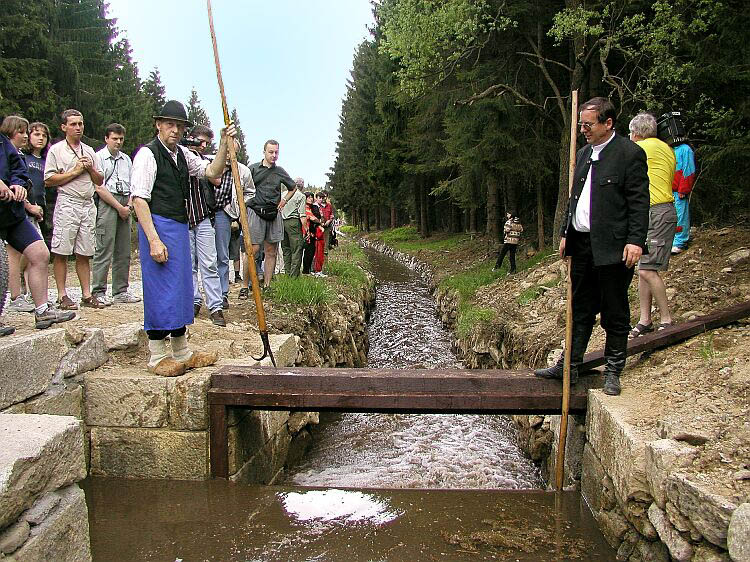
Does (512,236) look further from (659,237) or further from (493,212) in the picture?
(659,237)

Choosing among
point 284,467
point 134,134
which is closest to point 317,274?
point 284,467

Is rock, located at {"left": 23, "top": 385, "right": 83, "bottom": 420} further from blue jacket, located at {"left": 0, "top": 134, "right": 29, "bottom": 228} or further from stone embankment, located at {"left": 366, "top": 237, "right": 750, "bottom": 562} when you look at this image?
stone embankment, located at {"left": 366, "top": 237, "right": 750, "bottom": 562}

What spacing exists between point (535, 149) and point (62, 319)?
12.5m

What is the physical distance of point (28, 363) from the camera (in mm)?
3846

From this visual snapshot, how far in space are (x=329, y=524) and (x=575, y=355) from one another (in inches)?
88.3

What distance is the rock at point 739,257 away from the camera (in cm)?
717

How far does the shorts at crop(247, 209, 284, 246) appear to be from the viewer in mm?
8148

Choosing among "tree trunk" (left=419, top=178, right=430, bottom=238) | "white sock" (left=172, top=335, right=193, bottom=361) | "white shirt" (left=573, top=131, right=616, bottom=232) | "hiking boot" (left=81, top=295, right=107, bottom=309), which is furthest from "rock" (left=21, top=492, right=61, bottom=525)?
"tree trunk" (left=419, top=178, right=430, bottom=238)

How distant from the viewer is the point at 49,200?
19.0 meters

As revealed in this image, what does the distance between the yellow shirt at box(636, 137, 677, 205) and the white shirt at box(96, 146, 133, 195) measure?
543 cm

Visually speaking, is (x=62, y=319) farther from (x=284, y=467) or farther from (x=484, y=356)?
Answer: (x=484, y=356)

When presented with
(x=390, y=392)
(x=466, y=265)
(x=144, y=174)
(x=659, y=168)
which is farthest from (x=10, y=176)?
(x=466, y=265)

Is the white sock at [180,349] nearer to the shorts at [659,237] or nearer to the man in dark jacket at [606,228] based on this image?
the man in dark jacket at [606,228]

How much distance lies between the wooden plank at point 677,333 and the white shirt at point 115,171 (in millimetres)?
5291
